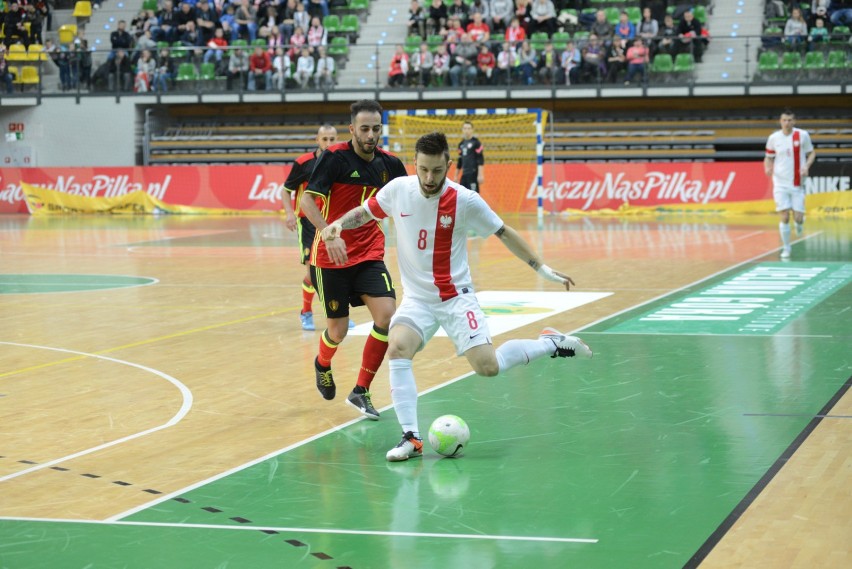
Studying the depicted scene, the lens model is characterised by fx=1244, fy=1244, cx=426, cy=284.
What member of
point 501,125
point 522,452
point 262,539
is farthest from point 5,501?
point 501,125

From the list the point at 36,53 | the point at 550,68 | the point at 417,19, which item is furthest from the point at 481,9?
the point at 36,53

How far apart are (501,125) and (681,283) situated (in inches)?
709

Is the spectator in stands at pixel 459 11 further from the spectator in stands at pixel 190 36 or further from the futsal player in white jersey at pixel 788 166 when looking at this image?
the futsal player in white jersey at pixel 788 166

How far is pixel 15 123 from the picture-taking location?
127ft

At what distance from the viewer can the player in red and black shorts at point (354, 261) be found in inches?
316

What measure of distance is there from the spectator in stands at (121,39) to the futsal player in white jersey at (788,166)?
22578 mm

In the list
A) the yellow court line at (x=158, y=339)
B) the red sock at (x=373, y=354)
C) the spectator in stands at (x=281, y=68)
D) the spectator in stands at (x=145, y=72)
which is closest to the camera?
the red sock at (x=373, y=354)

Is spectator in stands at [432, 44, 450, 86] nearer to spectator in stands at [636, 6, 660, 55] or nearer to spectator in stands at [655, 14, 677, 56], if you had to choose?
spectator in stands at [636, 6, 660, 55]

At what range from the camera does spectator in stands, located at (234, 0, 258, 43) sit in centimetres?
3631

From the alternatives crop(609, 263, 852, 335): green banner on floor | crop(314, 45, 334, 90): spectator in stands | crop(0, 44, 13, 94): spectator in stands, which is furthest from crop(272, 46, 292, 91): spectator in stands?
crop(609, 263, 852, 335): green banner on floor

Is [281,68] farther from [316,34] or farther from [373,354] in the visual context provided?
[373,354]

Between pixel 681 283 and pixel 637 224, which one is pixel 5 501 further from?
pixel 637 224

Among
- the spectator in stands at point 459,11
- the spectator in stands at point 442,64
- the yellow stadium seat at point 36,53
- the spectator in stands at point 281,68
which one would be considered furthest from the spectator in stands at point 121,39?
the spectator in stands at point 459,11

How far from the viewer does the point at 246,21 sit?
3641cm
